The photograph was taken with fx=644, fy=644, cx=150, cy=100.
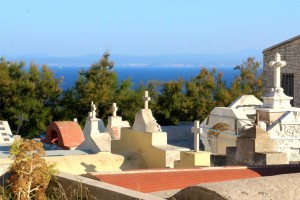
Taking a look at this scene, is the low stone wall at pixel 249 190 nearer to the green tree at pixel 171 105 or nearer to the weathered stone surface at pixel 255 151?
the weathered stone surface at pixel 255 151

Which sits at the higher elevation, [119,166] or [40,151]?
[40,151]

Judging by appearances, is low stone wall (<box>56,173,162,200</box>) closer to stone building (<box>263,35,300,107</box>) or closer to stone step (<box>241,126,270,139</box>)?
stone step (<box>241,126,270,139</box>)

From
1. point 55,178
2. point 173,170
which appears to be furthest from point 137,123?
point 55,178

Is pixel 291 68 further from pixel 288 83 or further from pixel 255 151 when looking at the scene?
pixel 255 151

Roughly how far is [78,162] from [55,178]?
3.71 meters

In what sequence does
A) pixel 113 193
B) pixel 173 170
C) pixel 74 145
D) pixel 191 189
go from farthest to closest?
pixel 74 145 < pixel 173 170 < pixel 113 193 < pixel 191 189

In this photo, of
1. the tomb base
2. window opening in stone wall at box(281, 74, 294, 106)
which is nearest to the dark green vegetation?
window opening in stone wall at box(281, 74, 294, 106)

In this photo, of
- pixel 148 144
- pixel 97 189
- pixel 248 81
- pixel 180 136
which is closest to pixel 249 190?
pixel 97 189

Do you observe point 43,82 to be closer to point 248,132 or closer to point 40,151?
point 248,132

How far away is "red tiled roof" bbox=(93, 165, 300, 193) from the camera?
9.01m

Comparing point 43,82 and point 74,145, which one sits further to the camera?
point 43,82

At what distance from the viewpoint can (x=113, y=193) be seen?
735 cm

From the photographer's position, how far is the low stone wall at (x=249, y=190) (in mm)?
6410

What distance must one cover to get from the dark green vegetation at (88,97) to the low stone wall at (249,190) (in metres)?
32.1
